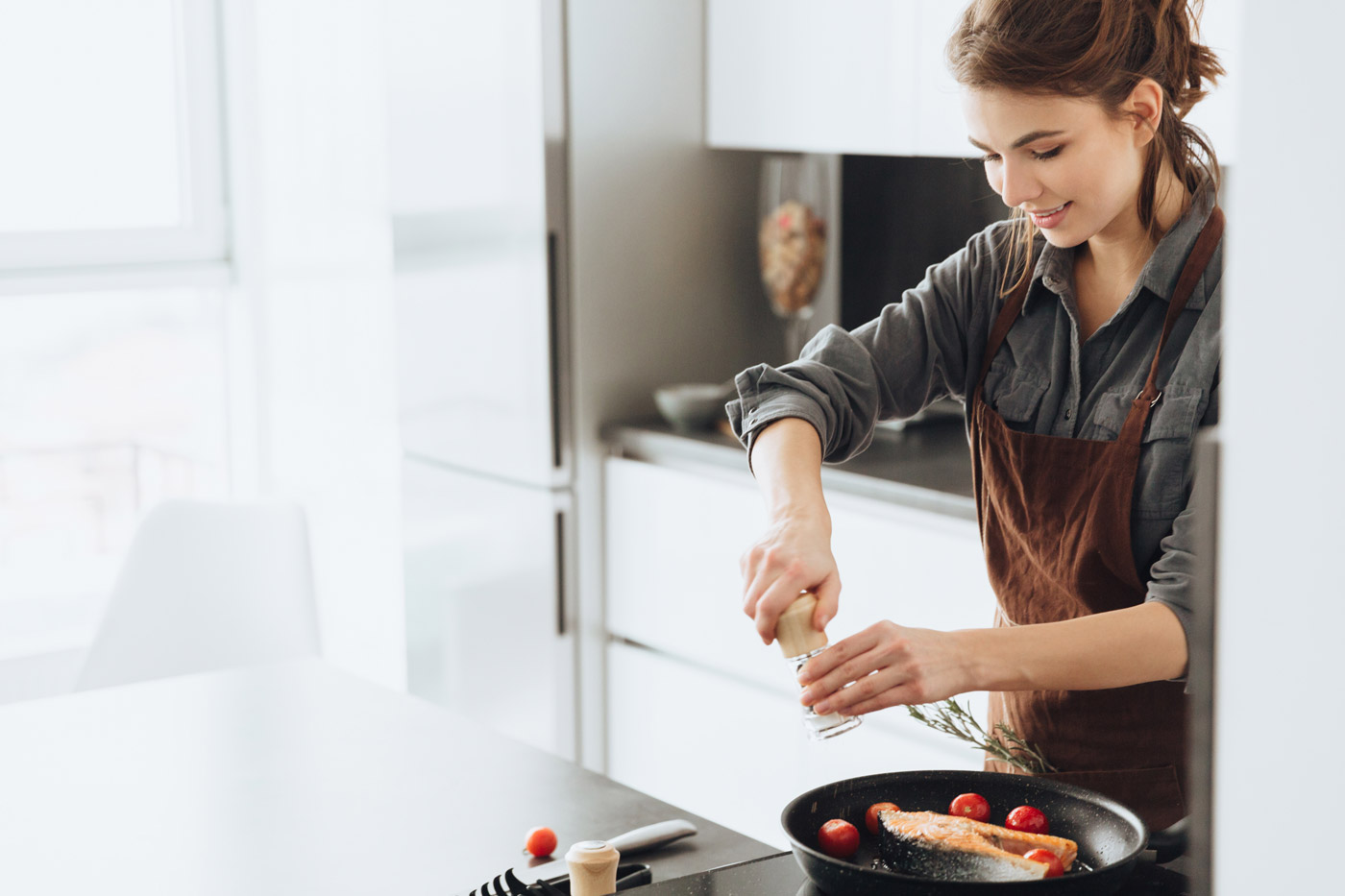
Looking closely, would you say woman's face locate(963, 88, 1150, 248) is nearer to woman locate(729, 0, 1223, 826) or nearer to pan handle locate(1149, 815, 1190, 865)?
woman locate(729, 0, 1223, 826)

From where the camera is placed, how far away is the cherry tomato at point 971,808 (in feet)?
3.32

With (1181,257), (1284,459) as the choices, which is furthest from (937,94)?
(1284,459)

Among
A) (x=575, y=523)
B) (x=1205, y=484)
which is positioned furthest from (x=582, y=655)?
(x=1205, y=484)

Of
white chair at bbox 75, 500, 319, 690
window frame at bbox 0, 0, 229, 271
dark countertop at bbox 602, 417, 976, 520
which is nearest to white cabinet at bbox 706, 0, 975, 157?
dark countertop at bbox 602, 417, 976, 520

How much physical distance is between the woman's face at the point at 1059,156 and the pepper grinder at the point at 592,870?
0.70m

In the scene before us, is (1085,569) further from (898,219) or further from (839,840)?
(898,219)

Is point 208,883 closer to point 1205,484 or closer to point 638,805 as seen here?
point 638,805

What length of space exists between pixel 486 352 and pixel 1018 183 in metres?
1.72

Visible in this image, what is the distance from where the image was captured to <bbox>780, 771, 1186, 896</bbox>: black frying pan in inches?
33.7

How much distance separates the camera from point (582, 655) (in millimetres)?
2926

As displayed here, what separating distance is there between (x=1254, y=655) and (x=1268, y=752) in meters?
0.03

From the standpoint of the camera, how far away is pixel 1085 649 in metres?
1.16

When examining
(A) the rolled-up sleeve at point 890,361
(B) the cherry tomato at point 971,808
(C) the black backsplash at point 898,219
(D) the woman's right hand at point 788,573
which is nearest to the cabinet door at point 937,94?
(C) the black backsplash at point 898,219

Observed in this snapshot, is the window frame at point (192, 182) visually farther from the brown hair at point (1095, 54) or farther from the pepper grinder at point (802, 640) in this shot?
the pepper grinder at point (802, 640)
